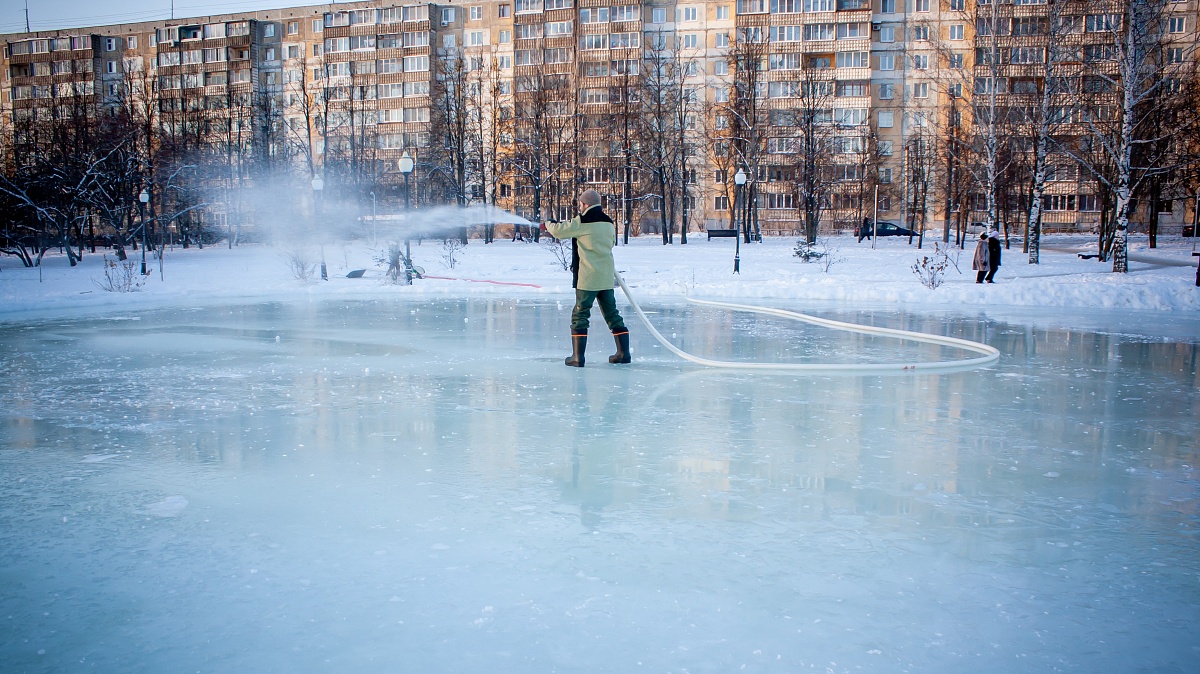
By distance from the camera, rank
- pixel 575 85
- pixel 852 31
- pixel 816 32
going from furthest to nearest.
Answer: pixel 852 31 < pixel 816 32 < pixel 575 85

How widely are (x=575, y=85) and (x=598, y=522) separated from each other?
56.5 meters

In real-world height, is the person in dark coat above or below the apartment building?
below

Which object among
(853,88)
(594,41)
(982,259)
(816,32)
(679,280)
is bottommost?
(679,280)

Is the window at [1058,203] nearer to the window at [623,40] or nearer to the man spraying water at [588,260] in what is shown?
the window at [623,40]

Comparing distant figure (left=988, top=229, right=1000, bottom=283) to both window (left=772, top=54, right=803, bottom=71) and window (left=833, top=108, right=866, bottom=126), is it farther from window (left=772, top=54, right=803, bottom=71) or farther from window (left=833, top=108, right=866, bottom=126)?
window (left=772, top=54, right=803, bottom=71)

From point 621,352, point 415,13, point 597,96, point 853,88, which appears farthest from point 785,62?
point 621,352

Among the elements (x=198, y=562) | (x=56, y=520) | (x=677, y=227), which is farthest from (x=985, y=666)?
(x=677, y=227)

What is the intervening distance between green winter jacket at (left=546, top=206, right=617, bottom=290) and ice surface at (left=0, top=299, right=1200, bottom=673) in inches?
46.2

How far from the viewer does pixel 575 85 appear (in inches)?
2290

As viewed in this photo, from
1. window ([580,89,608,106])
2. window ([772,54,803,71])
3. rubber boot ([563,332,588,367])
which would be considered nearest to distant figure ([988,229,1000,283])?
rubber boot ([563,332,588,367])

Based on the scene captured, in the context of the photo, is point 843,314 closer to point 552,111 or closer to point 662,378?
point 662,378

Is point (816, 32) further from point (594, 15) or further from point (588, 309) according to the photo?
point (588, 309)

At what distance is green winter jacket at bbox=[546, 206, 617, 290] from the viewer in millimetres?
A: 9578

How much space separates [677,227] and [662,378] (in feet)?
189
